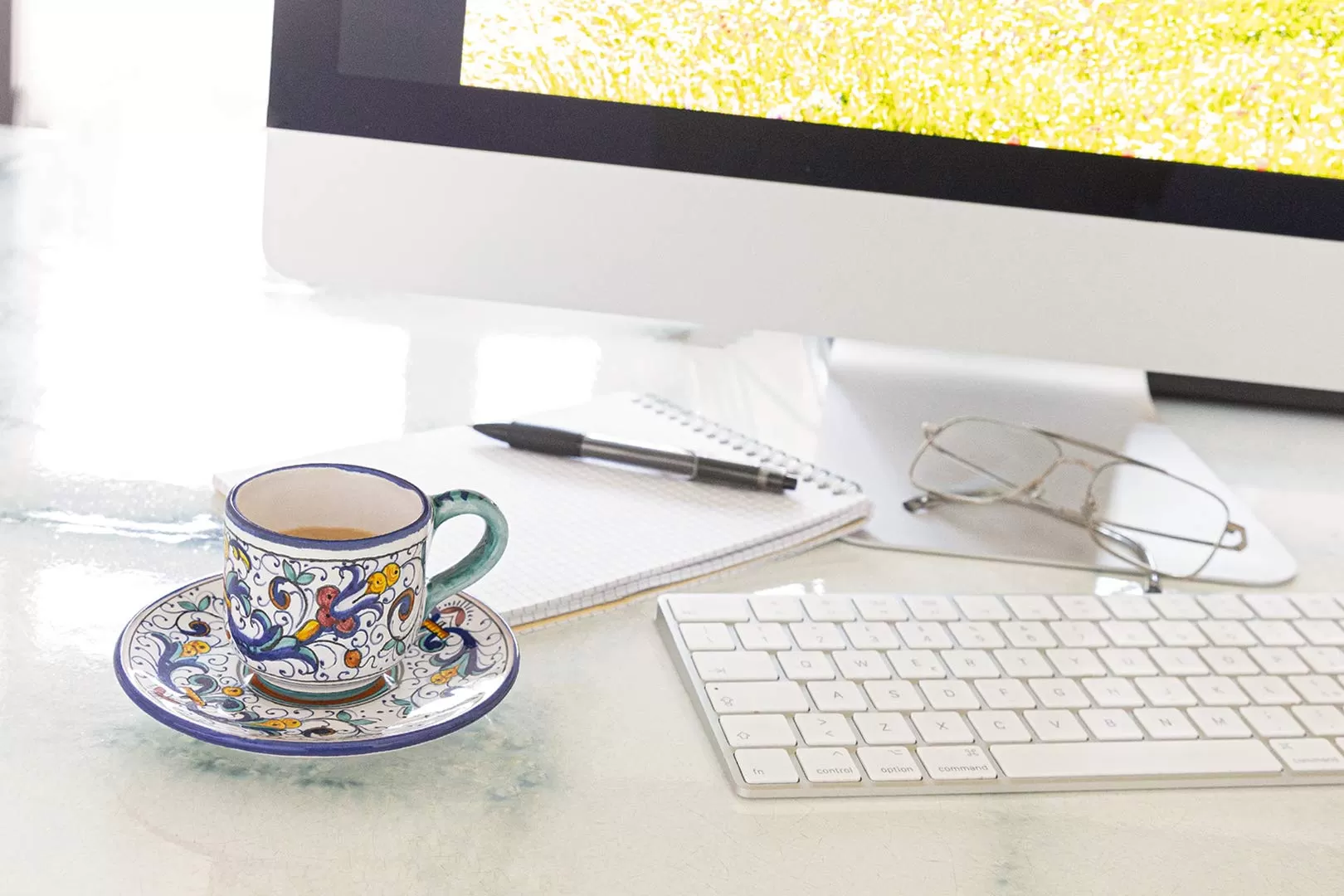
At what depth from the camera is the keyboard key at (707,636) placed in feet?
1.62

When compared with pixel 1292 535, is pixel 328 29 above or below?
above

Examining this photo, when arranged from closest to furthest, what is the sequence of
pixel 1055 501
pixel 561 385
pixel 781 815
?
1. pixel 781 815
2. pixel 1055 501
3. pixel 561 385

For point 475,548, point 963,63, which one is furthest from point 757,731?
point 963,63

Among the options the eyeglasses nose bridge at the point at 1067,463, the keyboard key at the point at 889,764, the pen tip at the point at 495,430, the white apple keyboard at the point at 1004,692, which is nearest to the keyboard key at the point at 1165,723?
the white apple keyboard at the point at 1004,692

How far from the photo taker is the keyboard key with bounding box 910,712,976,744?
1.47ft

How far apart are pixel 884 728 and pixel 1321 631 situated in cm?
24

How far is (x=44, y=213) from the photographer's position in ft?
3.33

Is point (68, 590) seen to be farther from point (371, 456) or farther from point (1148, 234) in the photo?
point (1148, 234)

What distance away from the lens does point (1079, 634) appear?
530 millimetres

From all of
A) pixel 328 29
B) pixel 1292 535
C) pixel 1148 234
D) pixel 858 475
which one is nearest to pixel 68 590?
pixel 328 29

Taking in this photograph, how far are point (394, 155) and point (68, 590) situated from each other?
250mm

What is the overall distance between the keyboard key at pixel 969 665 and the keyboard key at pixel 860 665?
28 millimetres

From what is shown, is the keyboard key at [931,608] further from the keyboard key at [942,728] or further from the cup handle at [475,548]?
the cup handle at [475,548]

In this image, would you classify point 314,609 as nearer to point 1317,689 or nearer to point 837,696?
point 837,696
